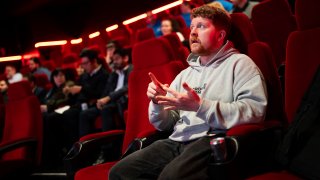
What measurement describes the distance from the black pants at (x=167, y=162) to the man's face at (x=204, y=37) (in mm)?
399

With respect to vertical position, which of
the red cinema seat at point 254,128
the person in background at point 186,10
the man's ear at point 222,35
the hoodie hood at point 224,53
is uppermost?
the person in background at point 186,10

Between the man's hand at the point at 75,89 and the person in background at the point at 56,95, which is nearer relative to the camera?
the man's hand at the point at 75,89

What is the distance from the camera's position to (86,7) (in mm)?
9141

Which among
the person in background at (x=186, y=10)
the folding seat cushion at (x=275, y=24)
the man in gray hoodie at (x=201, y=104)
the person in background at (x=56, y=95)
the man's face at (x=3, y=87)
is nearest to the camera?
the man in gray hoodie at (x=201, y=104)

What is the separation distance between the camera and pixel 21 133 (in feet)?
8.77

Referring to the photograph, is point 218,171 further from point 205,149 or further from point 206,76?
point 206,76

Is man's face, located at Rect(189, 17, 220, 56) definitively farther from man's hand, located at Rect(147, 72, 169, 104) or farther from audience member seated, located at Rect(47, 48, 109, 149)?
audience member seated, located at Rect(47, 48, 109, 149)

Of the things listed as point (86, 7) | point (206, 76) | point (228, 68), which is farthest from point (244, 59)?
point (86, 7)

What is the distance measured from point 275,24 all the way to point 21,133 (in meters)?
1.84

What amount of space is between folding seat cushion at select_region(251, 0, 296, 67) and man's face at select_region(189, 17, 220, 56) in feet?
3.31

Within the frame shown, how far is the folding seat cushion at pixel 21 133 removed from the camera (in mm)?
2355

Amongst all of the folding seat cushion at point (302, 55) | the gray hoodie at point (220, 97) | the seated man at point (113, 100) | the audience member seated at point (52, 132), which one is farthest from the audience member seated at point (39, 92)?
the folding seat cushion at point (302, 55)

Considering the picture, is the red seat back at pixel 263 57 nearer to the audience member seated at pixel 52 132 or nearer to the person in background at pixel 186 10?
the audience member seated at pixel 52 132

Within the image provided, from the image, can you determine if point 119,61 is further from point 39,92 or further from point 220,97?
point 220,97
